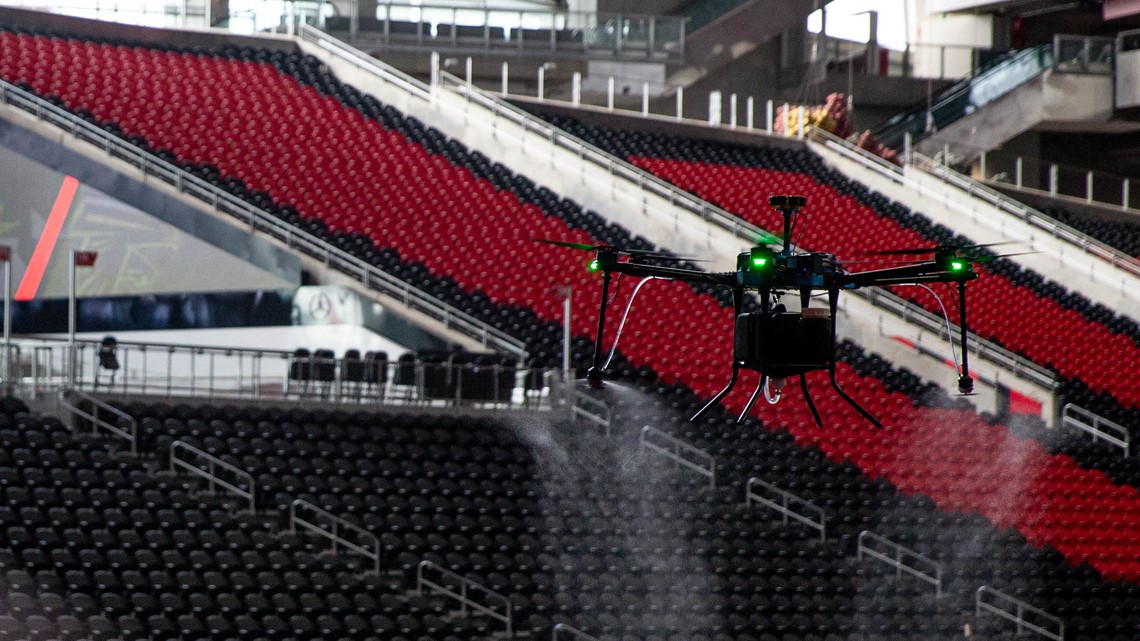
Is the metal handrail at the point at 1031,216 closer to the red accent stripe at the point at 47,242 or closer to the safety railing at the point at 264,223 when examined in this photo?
the safety railing at the point at 264,223

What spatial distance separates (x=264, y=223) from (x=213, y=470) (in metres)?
7.62

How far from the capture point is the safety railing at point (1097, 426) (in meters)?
26.9

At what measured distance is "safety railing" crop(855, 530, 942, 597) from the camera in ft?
71.8

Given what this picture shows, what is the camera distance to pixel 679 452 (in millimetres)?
23188

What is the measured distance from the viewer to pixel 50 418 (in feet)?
64.0

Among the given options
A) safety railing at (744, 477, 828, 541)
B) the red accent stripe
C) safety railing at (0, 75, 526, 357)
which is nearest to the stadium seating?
safety railing at (0, 75, 526, 357)

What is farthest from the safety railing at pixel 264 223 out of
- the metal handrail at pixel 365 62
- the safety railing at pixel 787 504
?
the metal handrail at pixel 365 62

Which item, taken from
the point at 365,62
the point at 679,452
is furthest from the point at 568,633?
the point at 365,62

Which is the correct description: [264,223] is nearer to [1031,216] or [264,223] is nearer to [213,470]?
[213,470]

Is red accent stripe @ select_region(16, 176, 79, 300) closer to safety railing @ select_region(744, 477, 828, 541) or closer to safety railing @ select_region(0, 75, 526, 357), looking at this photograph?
safety railing @ select_region(0, 75, 526, 357)

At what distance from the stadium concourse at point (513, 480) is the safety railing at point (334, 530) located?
0.16 m

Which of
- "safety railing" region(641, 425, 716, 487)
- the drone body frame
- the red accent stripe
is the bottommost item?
"safety railing" region(641, 425, 716, 487)

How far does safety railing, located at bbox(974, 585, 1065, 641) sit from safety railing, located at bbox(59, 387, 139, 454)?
404 inches

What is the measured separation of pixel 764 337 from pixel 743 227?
21.0m
